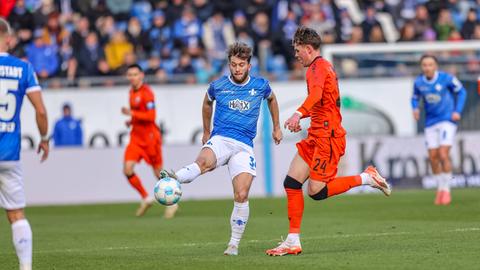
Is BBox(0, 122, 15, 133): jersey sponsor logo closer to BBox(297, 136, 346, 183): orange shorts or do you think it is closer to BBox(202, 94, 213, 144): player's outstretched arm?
BBox(202, 94, 213, 144): player's outstretched arm

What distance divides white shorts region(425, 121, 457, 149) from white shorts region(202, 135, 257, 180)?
815cm

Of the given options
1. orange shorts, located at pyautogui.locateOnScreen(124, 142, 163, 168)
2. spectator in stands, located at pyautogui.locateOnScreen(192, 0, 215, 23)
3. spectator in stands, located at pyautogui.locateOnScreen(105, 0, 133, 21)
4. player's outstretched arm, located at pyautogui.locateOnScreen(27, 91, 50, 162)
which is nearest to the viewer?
player's outstretched arm, located at pyautogui.locateOnScreen(27, 91, 50, 162)

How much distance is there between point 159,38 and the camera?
27.8 m

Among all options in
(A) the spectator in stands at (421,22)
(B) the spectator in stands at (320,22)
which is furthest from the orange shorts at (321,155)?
(A) the spectator in stands at (421,22)

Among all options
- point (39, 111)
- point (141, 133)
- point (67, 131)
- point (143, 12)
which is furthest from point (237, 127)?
→ point (143, 12)

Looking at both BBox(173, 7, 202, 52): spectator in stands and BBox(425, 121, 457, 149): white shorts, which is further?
BBox(173, 7, 202, 52): spectator in stands

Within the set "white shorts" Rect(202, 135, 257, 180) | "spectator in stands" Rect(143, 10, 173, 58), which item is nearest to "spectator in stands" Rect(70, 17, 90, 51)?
"spectator in stands" Rect(143, 10, 173, 58)

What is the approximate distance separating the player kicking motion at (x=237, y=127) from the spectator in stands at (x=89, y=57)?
576 inches

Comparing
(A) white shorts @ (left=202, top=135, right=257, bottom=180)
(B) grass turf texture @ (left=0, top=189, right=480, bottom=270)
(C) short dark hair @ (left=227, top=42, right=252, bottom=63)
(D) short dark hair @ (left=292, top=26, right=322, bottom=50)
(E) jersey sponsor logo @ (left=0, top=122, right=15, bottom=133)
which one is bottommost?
(B) grass turf texture @ (left=0, top=189, right=480, bottom=270)

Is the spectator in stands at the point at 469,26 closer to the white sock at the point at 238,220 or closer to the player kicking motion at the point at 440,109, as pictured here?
the player kicking motion at the point at 440,109

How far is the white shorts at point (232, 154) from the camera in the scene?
40.0 feet

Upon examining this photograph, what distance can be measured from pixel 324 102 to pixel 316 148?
1.69ft

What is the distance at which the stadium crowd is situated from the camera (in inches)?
1059

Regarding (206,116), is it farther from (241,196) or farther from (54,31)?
(54,31)
